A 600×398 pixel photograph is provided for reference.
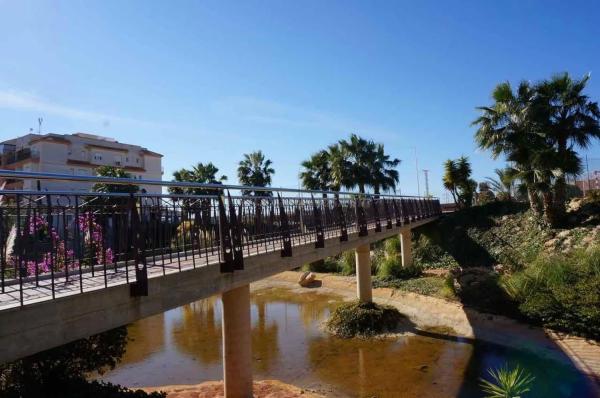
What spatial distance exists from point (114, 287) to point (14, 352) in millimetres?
1056

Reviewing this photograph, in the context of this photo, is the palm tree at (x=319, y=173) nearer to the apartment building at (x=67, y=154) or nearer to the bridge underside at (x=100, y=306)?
the apartment building at (x=67, y=154)

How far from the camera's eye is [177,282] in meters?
5.47

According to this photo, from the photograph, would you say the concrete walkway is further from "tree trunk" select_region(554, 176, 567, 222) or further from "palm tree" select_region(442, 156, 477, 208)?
"palm tree" select_region(442, 156, 477, 208)

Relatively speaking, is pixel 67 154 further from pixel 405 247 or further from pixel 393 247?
pixel 405 247

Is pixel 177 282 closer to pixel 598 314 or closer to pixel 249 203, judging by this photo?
pixel 249 203

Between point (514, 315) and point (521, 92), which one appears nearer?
point (514, 315)

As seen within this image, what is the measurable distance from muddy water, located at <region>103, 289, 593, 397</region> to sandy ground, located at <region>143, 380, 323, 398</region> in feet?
1.92

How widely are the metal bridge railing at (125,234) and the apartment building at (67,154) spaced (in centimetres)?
2623

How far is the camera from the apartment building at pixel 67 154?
110ft

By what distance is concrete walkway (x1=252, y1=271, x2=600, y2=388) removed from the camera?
36.5ft

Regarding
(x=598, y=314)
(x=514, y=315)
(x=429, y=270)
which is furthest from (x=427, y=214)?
(x=598, y=314)

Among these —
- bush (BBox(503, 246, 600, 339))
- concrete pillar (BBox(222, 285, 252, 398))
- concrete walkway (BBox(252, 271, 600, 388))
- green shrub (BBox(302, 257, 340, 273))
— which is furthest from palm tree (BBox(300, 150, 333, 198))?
concrete pillar (BBox(222, 285, 252, 398))

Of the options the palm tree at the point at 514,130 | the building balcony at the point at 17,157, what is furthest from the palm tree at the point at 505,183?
the building balcony at the point at 17,157

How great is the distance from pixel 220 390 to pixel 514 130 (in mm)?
17573
